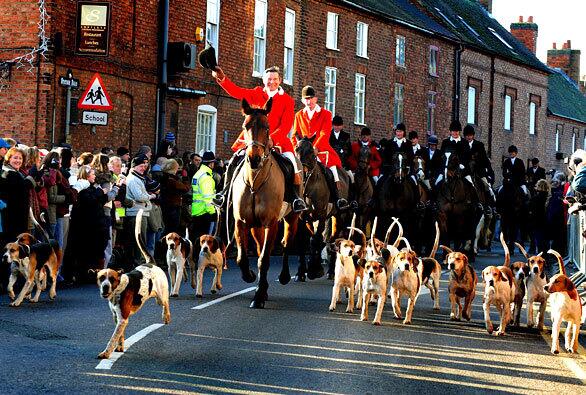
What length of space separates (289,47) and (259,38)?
2.32 metres

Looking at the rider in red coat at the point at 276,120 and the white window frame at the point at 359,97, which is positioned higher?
the white window frame at the point at 359,97

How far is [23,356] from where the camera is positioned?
10016 mm

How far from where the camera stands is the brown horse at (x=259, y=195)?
14.1 metres

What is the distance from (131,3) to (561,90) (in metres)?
48.4

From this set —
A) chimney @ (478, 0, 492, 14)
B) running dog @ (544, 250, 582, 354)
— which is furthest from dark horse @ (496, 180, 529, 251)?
chimney @ (478, 0, 492, 14)

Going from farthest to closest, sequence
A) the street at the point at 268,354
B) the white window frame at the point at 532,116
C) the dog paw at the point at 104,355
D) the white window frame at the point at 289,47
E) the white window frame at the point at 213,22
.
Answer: the white window frame at the point at 532,116
the white window frame at the point at 289,47
the white window frame at the point at 213,22
the dog paw at the point at 104,355
the street at the point at 268,354

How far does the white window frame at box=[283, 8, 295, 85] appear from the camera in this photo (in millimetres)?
36050

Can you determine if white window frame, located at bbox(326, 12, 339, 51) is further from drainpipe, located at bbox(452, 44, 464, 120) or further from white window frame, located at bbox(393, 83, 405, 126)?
drainpipe, located at bbox(452, 44, 464, 120)

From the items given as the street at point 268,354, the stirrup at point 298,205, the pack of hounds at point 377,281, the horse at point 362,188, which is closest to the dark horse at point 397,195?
the horse at point 362,188

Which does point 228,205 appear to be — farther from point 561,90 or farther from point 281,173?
point 561,90

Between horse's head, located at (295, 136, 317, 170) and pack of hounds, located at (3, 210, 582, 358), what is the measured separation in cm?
180

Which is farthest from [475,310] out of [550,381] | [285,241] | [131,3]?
[131,3]

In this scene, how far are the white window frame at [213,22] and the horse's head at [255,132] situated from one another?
1714 centimetres

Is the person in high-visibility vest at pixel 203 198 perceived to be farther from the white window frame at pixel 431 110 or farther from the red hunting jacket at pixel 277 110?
the white window frame at pixel 431 110
